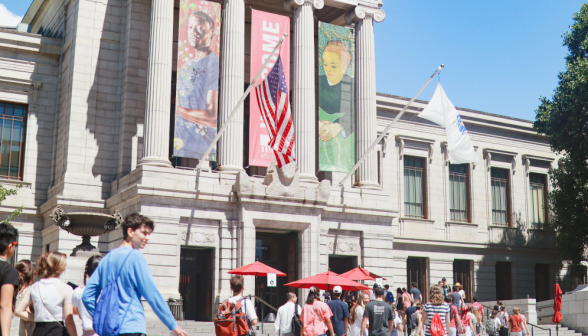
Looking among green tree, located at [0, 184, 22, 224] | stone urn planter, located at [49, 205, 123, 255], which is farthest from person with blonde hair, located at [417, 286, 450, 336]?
green tree, located at [0, 184, 22, 224]

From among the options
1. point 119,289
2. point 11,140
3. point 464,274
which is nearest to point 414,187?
point 464,274

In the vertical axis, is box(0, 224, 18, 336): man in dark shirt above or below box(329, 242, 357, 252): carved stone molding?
below

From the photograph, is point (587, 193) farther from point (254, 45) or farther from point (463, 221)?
point (254, 45)

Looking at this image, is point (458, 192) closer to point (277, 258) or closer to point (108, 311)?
point (277, 258)

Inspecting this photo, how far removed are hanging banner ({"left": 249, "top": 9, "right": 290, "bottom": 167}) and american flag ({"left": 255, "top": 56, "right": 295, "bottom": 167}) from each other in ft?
4.54

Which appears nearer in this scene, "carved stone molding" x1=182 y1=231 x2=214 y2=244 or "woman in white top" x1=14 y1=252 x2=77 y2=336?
"woman in white top" x1=14 y1=252 x2=77 y2=336

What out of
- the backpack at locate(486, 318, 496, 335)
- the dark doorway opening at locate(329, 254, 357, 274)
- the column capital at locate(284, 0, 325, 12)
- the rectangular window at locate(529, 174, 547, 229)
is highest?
the column capital at locate(284, 0, 325, 12)

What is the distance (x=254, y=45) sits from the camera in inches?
1146

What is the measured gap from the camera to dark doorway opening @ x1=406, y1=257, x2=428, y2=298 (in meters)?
38.5

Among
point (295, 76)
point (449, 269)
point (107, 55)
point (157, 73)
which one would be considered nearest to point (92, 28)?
point (107, 55)

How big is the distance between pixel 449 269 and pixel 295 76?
16.2 meters

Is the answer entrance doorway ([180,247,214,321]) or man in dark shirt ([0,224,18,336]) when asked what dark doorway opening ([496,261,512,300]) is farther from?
man in dark shirt ([0,224,18,336])

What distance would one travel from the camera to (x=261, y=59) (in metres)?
29.0

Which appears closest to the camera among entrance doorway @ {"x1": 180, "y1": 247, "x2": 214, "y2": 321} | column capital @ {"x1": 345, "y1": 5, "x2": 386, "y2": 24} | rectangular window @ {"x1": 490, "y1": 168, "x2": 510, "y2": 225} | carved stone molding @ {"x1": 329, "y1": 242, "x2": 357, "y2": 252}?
entrance doorway @ {"x1": 180, "y1": 247, "x2": 214, "y2": 321}
